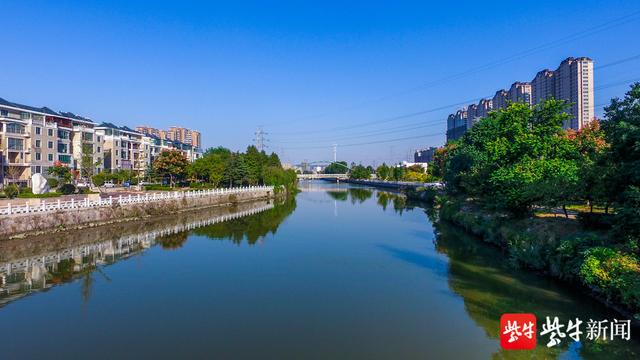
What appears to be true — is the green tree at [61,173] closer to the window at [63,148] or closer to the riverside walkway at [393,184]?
the window at [63,148]

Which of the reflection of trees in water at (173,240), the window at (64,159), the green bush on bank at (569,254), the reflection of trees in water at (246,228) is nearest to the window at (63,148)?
the window at (64,159)

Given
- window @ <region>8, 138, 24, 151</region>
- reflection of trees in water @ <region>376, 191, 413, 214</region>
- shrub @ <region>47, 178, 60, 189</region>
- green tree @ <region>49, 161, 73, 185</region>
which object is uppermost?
window @ <region>8, 138, 24, 151</region>

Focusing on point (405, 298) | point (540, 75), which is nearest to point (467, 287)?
point (405, 298)

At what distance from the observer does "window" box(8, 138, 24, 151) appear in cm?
3997

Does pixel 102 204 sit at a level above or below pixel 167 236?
above

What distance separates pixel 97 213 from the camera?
2586cm

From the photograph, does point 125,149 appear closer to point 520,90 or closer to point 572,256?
point 520,90

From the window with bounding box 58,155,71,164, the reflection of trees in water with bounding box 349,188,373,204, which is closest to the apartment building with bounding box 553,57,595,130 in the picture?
the reflection of trees in water with bounding box 349,188,373,204

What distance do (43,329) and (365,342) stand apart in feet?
25.0

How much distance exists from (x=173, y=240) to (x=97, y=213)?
626cm

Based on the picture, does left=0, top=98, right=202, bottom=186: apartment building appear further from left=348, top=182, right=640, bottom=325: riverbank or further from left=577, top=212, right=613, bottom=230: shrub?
left=577, top=212, right=613, bottom=230: shrub

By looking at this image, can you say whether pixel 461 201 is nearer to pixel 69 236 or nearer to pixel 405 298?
pixel 405 298

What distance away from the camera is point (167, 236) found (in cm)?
2434

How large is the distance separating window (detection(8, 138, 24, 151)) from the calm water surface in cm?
2425
